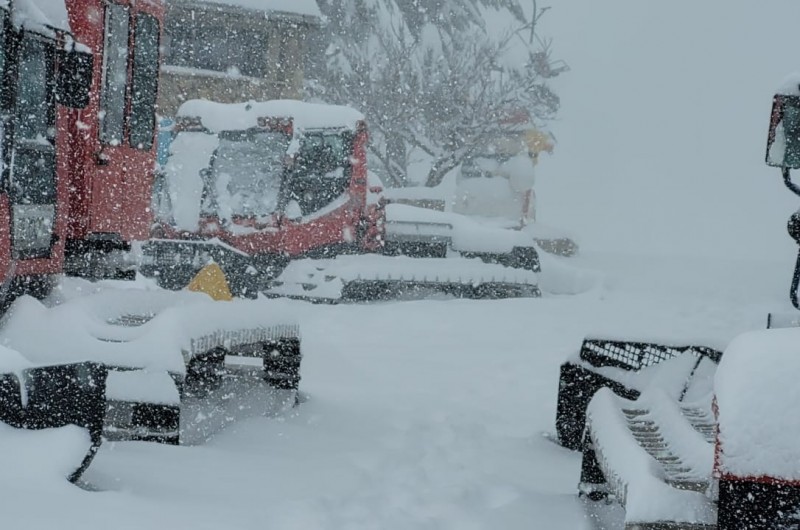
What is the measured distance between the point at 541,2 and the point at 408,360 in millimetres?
107017

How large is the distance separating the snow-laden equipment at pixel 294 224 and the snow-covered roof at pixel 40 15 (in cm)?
857

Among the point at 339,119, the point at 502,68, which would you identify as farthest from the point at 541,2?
the point at 339,119

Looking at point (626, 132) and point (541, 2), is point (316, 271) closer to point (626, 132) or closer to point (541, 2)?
point (626, 132)

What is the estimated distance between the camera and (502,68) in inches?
1448

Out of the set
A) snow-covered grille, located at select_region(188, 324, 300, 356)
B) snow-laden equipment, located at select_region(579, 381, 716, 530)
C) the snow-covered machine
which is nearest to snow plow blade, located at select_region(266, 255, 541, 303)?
the snow-covered machine

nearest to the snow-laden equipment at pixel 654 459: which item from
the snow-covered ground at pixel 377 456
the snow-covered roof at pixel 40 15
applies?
the snow-covered ground at pixel 377 456

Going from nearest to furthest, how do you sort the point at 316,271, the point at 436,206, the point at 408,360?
the point at 408,360 < the point at 316,271 < the point at 436,206

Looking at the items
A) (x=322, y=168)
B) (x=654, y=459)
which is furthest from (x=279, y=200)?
(x=654, y=459)

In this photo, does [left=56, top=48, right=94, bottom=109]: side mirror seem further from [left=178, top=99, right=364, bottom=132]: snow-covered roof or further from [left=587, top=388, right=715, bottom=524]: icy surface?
[left=178, top=99, right=364, bottom=132]: snow-covered roof

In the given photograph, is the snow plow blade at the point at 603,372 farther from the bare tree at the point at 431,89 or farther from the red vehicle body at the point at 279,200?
the bare tree at the point at 431,89

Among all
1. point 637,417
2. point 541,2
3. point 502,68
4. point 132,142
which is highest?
point 541,2

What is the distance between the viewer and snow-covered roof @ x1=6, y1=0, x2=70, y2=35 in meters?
4.75

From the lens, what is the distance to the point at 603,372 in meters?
5.94

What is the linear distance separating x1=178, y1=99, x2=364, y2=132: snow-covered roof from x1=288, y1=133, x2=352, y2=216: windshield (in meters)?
0.20
